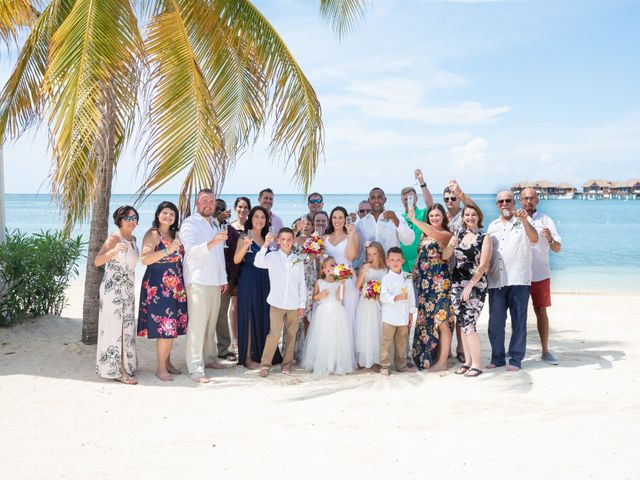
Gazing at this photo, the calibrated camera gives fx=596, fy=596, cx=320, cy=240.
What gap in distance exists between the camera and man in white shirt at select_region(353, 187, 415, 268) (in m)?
7.14

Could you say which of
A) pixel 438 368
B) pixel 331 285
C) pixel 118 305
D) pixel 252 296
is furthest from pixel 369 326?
pixel 118 305

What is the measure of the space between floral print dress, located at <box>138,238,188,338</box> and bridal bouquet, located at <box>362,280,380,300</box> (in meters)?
2.04

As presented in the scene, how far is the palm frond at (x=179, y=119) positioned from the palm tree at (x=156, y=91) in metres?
0.01

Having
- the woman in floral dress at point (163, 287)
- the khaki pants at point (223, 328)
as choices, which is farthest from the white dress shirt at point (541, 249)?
the woman in floral dress at point (163, 287)

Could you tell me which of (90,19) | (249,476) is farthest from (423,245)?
(90,19)

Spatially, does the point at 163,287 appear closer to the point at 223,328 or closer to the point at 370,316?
the point at 223,328

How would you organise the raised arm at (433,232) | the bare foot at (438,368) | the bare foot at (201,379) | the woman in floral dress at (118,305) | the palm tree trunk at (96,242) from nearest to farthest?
the woman in floral dress at (118,305), the bare foot at (201,379), the raised arm at (433,232), the bare foot at (438,368), the palm tree trunk at (96,242)

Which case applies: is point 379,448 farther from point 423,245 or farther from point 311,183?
point 311,183

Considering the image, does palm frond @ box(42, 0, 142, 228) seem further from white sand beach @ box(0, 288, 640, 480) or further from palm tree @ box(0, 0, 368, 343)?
white sand beach @ box(0, 288, 640, 480)

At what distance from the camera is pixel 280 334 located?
6703 mm

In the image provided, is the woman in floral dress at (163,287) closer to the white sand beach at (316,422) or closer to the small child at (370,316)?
the white sand beach at (316,422)

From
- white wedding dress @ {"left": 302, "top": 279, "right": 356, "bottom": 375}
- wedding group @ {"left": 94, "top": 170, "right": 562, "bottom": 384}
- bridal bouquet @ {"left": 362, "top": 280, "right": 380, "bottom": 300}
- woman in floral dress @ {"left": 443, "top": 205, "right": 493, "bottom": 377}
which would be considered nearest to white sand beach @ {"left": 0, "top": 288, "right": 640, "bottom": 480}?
white wedding dress @ {"left": 302, "top": 279, "right": 356, "bottom": 375}

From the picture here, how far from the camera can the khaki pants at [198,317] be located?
6395 millimetres

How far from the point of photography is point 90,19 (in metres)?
6.05
